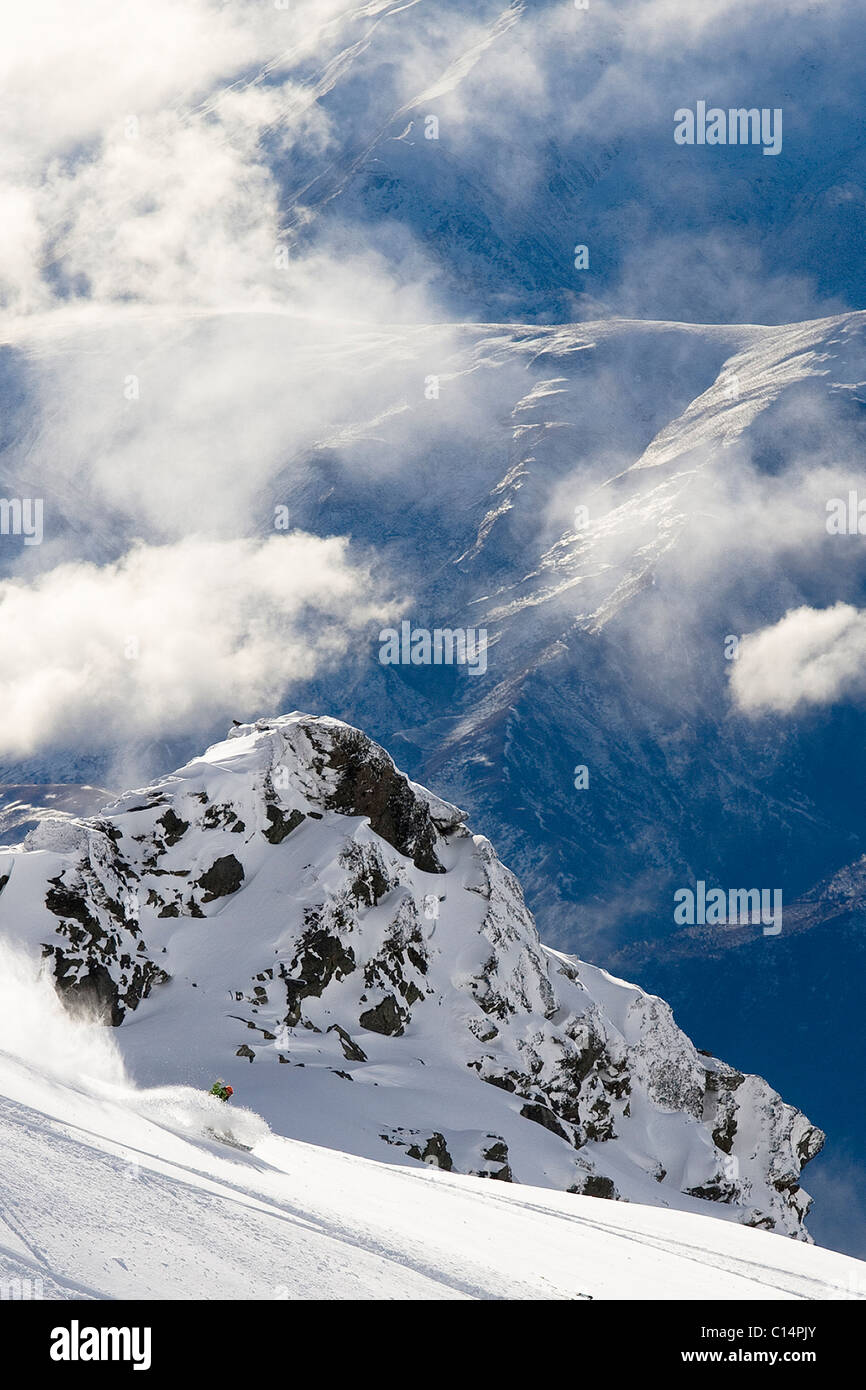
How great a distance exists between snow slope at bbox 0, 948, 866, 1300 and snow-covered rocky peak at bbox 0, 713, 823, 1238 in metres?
29.1

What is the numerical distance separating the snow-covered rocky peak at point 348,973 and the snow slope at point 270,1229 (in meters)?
29.1

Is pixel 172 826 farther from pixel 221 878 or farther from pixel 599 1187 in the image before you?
pixel 599 1187

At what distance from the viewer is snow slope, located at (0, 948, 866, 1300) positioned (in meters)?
20.3

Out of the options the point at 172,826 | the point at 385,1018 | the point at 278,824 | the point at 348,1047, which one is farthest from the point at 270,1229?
the point at 278,824

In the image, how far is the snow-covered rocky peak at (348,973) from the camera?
274 ft

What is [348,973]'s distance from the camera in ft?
316

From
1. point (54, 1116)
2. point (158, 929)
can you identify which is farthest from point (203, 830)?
point (54, 1116)

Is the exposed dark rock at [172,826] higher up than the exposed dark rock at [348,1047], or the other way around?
the exposed dark rock at [172,826]

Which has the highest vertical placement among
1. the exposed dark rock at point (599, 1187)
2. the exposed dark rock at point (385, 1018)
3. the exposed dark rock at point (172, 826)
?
the exposed dark rock at point (172, 826)

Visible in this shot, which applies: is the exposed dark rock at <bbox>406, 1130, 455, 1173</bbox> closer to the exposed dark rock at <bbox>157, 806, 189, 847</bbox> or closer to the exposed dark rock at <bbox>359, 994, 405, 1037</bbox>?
the exposed dark rock at <bbox>359, 994, 405, 1037</bbox>

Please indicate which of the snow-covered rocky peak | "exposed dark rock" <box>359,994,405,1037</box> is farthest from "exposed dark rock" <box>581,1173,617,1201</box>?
"exposed dark rock" <box>359,994,405,1037</box>

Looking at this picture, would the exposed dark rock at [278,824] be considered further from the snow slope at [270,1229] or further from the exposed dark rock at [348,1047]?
the snow slope at [270,1229]

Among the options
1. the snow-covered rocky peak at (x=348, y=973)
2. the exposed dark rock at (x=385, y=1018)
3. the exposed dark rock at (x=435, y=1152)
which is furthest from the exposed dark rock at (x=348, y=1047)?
the exposed dark rock at (x=435, y=1152)
